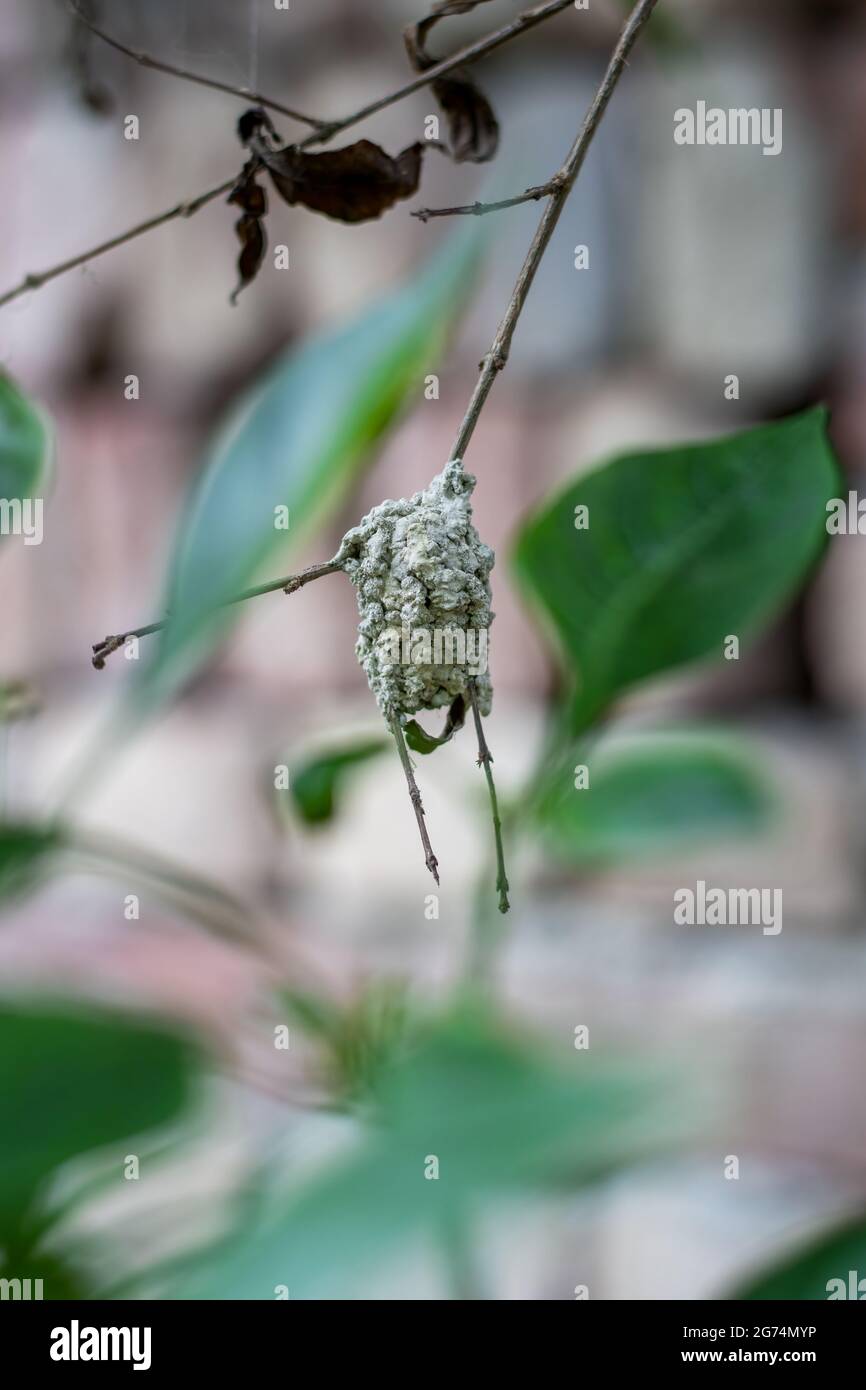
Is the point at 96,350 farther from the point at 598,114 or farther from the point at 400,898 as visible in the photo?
the point at 598,114

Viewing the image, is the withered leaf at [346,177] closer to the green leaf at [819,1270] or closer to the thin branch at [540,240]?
the thin branch at [540,240]

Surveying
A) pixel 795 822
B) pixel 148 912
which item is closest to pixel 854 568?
pixel 795 822

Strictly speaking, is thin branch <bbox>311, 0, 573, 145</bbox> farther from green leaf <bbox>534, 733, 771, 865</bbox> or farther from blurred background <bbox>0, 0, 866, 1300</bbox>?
blurred background <bbox>0, 0, 866, 1300</bbox>

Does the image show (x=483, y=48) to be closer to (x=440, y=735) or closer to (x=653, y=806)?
(x=440, y=735)

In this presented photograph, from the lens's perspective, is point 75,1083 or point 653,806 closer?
point 75,1083

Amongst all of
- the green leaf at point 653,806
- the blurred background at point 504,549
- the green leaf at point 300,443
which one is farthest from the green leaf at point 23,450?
the blurred background at point 504,549

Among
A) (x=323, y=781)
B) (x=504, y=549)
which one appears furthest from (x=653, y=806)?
(x=504, y=549)

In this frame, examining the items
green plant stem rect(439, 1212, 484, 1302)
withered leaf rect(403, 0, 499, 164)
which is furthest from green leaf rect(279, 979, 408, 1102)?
withered leaf rect(403, 0, 499, 164)
